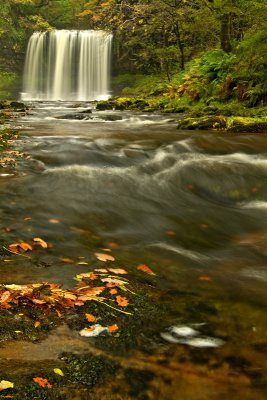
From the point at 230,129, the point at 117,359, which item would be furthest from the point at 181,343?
the point at 230,129

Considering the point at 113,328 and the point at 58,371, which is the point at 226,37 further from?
the point at 58,371

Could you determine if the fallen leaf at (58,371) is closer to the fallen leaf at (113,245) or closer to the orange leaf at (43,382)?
the orange leaf at (43,382)

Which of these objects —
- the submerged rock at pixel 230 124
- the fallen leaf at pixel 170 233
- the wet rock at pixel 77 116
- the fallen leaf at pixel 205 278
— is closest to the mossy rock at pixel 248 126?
the submerged rock at pixel 230 124

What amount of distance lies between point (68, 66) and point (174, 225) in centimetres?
3450

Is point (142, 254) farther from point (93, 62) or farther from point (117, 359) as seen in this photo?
point (93, 62)

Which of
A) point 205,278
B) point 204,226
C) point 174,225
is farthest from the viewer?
point 204,226

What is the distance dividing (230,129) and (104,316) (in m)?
8.58

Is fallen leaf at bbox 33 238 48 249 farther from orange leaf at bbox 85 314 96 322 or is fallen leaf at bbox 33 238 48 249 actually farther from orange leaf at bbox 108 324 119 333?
orange leaf at bbox 108 324 119 333

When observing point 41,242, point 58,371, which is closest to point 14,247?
point 41,242

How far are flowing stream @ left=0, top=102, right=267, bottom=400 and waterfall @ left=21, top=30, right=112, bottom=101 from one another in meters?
27.3

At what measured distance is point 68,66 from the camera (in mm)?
36531

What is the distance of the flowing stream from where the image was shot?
2.34 metres

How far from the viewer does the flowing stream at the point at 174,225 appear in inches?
92.0

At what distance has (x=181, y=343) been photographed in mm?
2268
